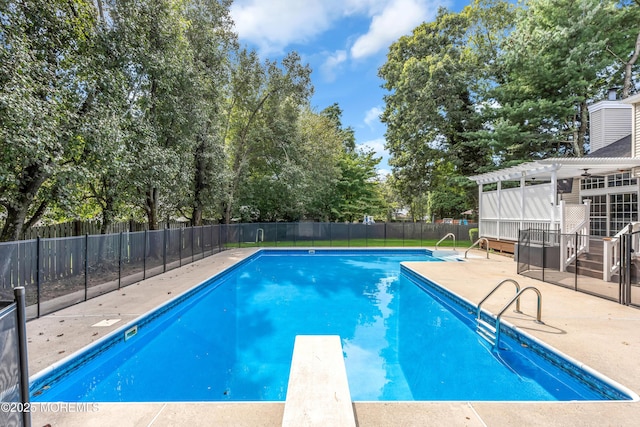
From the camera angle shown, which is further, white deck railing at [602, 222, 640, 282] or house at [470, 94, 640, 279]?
house at [470, 94, 640, 279]

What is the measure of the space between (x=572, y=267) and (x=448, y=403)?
23.1 feet

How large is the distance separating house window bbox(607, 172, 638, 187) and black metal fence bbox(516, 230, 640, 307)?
4.05 meters

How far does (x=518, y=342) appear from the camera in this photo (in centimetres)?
422

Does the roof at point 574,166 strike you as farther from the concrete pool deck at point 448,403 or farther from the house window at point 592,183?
the concrete pool deck at point 448,403

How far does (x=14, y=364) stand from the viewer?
4.92ft

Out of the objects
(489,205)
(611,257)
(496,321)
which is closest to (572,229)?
(611,257)

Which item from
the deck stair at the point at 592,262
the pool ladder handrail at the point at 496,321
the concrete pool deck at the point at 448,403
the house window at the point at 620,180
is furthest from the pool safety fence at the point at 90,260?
the house window at the point at 620,180

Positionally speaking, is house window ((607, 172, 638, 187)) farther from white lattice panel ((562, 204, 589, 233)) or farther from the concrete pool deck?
the concrete pool deck

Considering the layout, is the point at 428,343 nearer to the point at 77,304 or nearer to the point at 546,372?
the point at 546,372

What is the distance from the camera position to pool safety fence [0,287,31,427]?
4.65 ft

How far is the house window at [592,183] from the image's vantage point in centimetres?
1102

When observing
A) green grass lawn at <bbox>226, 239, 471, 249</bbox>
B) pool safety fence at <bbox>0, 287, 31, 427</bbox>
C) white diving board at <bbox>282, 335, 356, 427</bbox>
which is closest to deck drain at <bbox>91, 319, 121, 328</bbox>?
white diving board at <bbox>282, 335, 356, 427</bbox>

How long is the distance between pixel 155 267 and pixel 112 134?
363 cm

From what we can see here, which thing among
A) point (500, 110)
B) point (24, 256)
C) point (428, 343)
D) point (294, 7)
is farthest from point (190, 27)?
point (500, 110)
